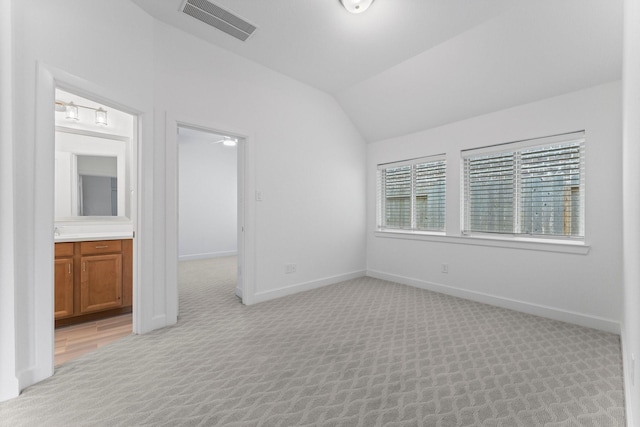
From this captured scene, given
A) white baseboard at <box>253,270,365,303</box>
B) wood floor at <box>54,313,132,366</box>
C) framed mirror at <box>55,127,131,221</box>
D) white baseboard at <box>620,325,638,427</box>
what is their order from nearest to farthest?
1. white baseboard at <box>620,325,638,427</box>
2. wood floor at <box>54,313,132,366</box>
3. framed mirror at <box>55,127,131,221</box>
4. white baseboard at <box>253,270,365,303</box>

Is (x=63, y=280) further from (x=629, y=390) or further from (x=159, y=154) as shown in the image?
(x=629, y=390)

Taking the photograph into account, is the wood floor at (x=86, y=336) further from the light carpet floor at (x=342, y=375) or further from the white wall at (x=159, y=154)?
the white wall at (x=159, y=154)

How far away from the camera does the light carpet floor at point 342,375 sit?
1638mm

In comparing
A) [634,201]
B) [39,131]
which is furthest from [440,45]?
[39,131]

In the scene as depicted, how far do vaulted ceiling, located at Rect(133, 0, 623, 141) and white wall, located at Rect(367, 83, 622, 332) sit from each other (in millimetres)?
214

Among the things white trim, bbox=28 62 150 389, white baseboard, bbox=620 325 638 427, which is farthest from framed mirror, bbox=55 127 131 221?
white baseboard, bbox=620 325 638 427

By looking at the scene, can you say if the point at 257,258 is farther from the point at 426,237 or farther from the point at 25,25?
the point at 25,25

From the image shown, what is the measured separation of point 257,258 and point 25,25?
2.73 m

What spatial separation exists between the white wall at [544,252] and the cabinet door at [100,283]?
3789 millimetres

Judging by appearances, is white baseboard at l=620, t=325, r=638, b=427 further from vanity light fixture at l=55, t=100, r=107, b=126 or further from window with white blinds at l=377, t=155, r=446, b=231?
vanity light fixture at l=55, t=100, r=107, b=126

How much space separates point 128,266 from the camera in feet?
10.8

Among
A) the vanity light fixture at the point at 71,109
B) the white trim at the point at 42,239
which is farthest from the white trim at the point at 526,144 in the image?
the vanity light fixture at the point at 71,109

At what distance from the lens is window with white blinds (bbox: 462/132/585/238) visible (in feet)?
10.2

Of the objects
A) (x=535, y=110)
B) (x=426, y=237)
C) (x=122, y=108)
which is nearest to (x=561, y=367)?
(x=426, y=237)
